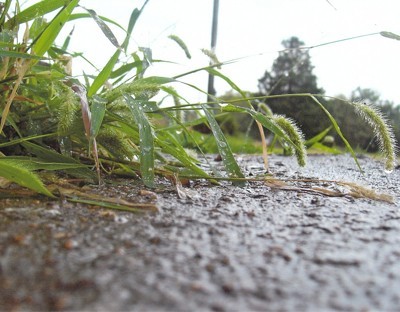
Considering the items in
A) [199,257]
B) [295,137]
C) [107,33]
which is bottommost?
[199,257]

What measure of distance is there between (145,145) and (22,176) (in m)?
0.22

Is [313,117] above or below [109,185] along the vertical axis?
above

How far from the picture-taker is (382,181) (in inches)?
48.8

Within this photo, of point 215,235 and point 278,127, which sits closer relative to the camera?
point 215,235

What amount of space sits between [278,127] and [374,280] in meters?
0.50

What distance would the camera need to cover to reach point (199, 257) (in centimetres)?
45

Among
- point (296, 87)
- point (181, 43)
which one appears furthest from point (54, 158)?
point (296, 87)

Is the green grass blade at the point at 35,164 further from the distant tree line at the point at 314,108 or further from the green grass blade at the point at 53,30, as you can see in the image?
the distant tree line at the point at 314,108

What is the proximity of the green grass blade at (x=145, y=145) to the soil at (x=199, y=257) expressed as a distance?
74 millimetres

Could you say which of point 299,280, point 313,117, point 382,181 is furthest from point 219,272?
point 313,117

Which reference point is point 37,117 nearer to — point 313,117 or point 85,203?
point 85,203

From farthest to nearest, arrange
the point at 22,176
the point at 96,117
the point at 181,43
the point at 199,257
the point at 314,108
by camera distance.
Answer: the point at 314,108 < the point at 181,43 < the point at 96,117 < the point at 22,176 < the point at 199,257

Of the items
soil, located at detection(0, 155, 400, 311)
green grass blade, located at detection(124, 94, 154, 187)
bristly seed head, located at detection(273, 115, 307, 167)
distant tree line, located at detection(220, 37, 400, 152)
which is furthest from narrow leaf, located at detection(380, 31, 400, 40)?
distant tree line, located at detection(220, 37, 400, 152)

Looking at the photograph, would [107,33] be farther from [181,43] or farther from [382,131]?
[382,131]
